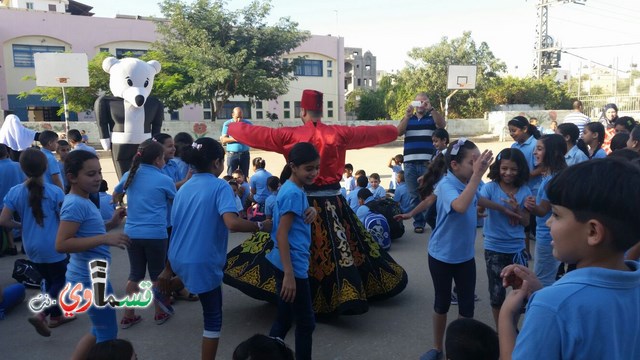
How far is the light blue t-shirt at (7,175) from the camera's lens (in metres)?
5.46

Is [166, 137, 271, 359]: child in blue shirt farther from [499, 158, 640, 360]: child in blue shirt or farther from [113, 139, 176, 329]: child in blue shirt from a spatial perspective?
[499, 158, 640, 360]: child in blue shirt

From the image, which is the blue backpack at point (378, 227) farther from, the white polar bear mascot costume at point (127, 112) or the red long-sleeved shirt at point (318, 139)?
the white polar bear mascot costume at point (127, 112)

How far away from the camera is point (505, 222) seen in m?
3.31

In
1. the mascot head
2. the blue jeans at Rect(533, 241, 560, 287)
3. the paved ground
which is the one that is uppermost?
the mascot head

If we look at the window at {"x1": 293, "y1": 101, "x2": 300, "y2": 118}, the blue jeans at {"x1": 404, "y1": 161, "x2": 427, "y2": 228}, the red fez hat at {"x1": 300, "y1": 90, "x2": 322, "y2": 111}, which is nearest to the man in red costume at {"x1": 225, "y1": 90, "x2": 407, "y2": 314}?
the red fez hat at {"x1": 300, "y1": 90, "x2": 322, "y2": 111}

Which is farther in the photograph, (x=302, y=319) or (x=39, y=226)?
(x=39, y=226)

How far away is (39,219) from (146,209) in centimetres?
80

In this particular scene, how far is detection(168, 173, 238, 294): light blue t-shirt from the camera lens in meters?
2.84

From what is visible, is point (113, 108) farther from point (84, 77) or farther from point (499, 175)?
point (84, 77)

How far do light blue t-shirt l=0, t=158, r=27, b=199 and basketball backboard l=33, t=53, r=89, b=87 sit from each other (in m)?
9.10

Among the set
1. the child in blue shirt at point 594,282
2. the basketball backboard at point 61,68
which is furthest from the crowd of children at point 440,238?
the basketball backboard at point 61,68

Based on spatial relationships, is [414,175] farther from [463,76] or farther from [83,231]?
[463,76]

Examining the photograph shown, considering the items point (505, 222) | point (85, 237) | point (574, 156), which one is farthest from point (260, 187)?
point (505, 222)

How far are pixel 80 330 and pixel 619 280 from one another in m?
3.88
